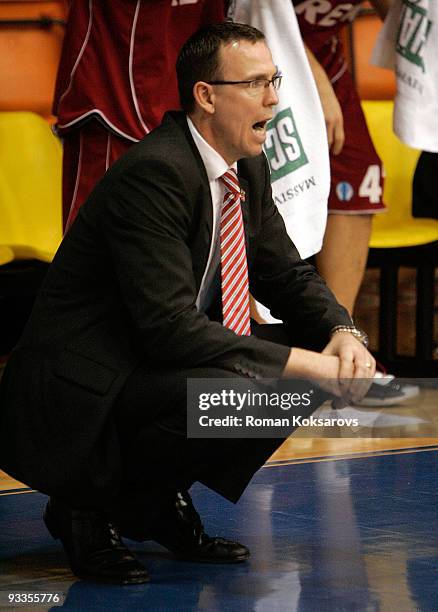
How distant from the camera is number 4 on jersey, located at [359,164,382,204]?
4.18m

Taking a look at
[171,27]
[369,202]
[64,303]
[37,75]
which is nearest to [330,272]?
[369,202]

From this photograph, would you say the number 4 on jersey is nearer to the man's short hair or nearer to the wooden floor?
the wooden floor

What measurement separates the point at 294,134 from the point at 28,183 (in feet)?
4.38

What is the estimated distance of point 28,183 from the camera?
4703 millimetres

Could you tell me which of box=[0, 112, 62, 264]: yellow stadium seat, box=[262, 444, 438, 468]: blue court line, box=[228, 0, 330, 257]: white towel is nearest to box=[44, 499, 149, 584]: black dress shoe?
box=[262, 444, 438, 468]: blue court line

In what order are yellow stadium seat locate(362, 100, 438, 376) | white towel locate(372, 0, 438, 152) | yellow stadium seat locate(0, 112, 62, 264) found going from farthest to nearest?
1. yellow stadium seat locate(362, 100, 438, 376)
2. yellow stadium seat locate(0, 112, 62, 264)
3. white towel locate(372, 0, 438, 152)

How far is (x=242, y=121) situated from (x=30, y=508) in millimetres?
1001

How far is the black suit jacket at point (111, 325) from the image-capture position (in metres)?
2.35

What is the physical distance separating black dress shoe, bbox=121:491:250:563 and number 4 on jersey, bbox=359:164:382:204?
5.86 ft

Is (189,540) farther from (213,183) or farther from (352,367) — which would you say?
(213,183)

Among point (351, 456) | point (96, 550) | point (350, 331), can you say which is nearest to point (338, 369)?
point (350, 331)

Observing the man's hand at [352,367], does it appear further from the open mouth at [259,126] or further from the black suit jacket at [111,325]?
the open mouth at [259,126]

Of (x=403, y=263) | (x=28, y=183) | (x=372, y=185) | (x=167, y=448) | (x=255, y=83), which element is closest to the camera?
(x=167, y=448)

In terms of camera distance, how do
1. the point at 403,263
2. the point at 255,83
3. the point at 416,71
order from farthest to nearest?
the point at 403,263 → the point at 416,71 → the point at 255,83
